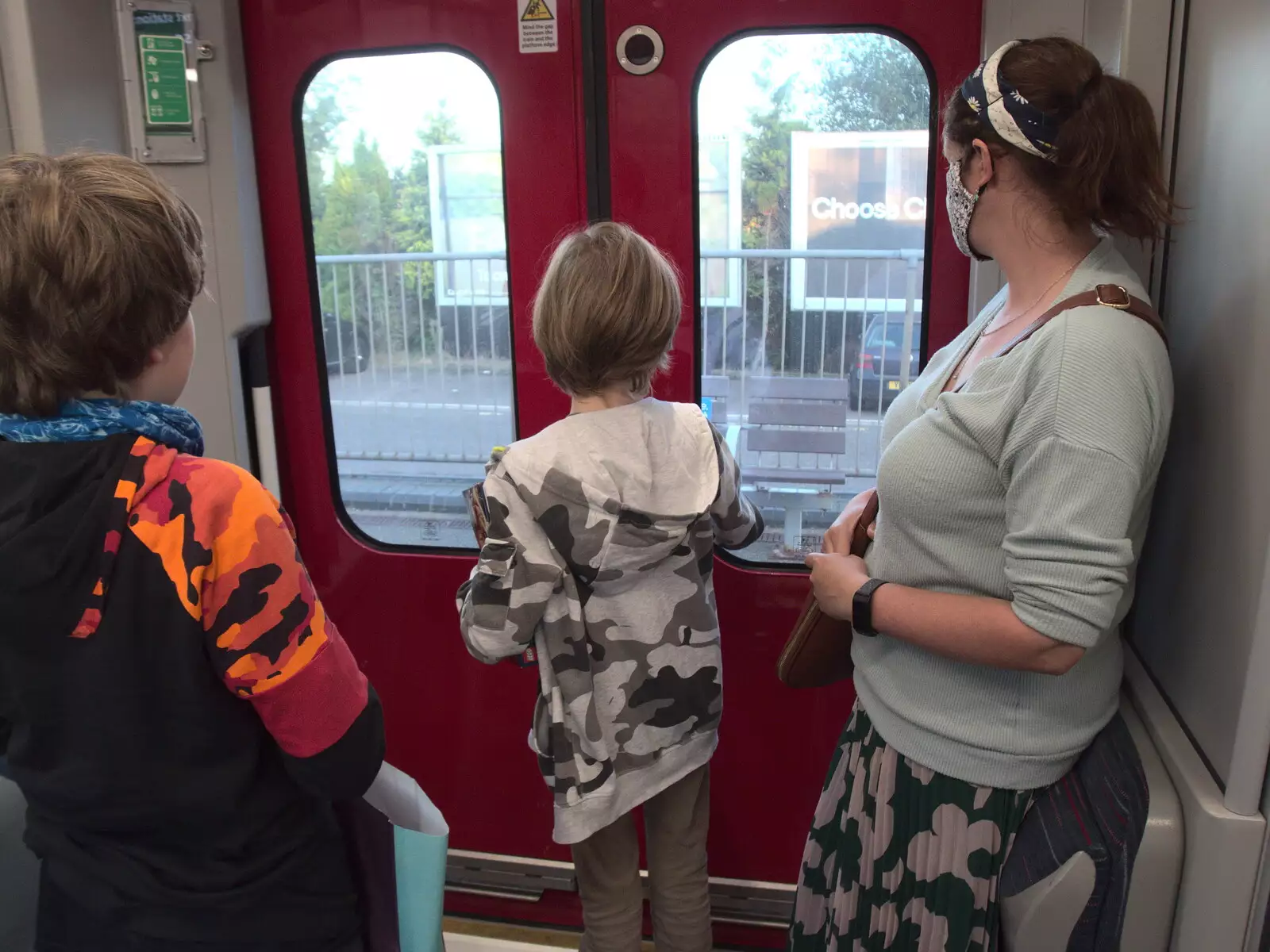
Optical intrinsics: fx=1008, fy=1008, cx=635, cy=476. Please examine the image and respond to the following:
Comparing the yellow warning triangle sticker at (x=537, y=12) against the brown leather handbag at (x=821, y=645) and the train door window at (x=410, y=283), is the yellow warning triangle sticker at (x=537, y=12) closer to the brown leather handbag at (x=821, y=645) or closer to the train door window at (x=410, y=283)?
the train door window at (x=410, y=283)

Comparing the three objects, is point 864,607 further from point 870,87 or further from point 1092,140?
point 870,87

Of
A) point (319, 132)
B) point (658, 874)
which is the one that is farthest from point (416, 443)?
point (658, 874)

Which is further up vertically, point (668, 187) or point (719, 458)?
point (668, 187)

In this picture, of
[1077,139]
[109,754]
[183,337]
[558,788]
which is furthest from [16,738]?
[1077,139]

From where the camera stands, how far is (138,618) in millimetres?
1080

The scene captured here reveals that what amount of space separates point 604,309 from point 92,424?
747 millimetres

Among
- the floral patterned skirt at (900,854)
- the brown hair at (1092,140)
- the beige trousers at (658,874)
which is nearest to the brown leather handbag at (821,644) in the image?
the floral patterned skirt at (900,854)

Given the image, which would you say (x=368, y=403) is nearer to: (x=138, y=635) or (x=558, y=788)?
(x=558, y=788)

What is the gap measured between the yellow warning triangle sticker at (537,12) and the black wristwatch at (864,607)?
1295 millimetres

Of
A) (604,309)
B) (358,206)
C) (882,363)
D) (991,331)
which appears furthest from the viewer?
(358,206)

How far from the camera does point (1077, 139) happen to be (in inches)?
47.0

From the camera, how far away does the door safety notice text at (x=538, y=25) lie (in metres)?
1.97

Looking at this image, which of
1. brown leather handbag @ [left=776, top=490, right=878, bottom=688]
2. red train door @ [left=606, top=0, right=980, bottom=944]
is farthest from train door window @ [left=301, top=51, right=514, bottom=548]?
brown leather handbag @ [left=776, top=490, right=878, bottom=688]

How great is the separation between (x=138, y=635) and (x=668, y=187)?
1330 millimetres
